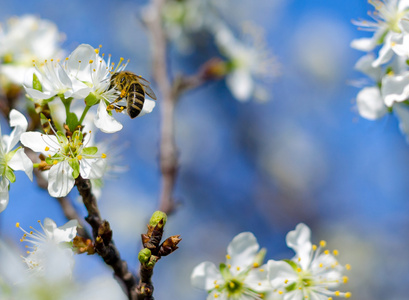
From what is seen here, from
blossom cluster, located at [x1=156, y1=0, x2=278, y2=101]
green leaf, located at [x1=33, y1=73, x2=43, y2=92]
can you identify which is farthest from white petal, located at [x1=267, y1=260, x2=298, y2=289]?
blossom cluster, located at [x1=156, y1=0, x2=278, y2=101]

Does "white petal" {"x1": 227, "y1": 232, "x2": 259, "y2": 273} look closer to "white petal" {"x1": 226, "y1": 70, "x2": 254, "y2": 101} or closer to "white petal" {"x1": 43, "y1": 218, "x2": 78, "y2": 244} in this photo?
"white petal" {"x1": 43, "y1": 218, "x2": 78, "y2": 244}

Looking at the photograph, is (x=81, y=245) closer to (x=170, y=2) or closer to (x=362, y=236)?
(x=170, y=2)

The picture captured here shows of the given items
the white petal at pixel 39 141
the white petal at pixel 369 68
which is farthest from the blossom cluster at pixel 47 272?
the white petal at pixel 369 68

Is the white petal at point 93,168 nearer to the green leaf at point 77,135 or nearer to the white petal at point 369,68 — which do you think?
the green leaf at point 77,135

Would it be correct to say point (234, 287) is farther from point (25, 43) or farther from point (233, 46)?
point (233, 46)

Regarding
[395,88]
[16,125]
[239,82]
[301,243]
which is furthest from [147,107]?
[239,82]
